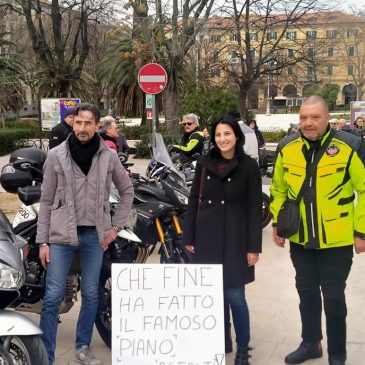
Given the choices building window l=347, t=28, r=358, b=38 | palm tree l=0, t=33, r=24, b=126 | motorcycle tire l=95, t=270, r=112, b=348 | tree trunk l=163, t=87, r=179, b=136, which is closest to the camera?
motorcycle tire l=95, t=270, r=112, b=348

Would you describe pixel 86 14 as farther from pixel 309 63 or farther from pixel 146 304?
pixel 146 304

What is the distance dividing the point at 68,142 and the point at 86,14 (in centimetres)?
2175

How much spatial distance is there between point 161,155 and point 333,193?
6.73ft

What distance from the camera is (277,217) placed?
3750mm

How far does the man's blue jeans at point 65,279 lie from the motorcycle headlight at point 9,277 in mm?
570

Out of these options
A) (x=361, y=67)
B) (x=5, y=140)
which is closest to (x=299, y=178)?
(x=5, y=140)

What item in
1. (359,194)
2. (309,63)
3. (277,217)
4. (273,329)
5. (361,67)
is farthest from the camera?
(361,67)

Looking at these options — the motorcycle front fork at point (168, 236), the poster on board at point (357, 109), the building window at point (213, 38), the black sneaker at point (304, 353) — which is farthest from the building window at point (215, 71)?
the black sneaker at point (304, 353)

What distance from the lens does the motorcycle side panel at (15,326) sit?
285cm

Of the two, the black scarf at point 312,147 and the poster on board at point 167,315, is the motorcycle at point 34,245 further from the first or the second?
the black scarf at point 312,147

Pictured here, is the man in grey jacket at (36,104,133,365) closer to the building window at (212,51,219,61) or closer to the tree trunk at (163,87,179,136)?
the tree trunk at (163,87,179,136)

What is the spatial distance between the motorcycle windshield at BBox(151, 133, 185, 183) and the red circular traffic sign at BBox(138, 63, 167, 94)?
6.71 metres

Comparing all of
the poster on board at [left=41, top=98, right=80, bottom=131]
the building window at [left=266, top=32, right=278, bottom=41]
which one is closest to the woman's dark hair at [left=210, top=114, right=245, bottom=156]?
the poster on board at [left=41, top=98, right=80, bottom=131]

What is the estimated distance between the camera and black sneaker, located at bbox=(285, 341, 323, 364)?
388 centimetres
